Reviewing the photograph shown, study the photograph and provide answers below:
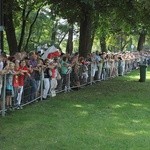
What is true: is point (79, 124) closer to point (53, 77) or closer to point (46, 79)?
point (46, 79)

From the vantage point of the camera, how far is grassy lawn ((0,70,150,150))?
37.0ft

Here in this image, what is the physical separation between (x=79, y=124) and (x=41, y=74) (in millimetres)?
4711

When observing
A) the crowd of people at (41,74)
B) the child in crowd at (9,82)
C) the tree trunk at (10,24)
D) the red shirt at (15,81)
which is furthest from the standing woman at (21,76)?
the tree trunk at (10,24)

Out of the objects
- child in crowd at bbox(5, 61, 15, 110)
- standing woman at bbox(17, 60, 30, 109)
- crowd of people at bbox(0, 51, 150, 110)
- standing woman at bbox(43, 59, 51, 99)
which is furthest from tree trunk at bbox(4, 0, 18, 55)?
child in crowd at bbox(5, 61, 15, 110)

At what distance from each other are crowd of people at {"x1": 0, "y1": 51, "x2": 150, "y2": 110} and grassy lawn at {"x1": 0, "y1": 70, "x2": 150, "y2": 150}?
1.57 feet

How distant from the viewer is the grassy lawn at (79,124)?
11.3 m

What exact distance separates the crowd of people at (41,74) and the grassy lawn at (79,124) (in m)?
0.48

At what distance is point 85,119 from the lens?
48.3ft

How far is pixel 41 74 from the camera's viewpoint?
18125mm

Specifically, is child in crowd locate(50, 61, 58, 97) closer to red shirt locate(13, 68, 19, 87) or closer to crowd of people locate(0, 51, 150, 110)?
crowd of people locate(0, 51, 150, 110)

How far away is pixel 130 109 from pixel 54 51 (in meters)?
4.59

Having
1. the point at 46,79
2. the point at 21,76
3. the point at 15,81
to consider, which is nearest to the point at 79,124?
the point at 15,81

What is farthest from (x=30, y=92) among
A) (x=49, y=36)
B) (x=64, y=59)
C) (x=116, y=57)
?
(x=49, y=36)

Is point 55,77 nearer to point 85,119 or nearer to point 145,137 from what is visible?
point 85,119
